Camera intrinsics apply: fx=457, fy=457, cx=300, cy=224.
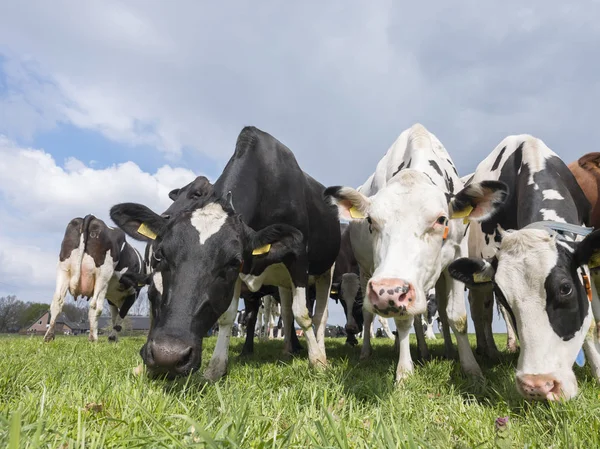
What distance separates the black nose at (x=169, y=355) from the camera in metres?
3.14

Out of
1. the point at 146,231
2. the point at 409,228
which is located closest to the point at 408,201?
the point at 409,228

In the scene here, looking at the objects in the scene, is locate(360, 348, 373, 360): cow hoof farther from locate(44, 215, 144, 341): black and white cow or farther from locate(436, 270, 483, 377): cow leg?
locate(44, 215, 144, 341): black and white cow

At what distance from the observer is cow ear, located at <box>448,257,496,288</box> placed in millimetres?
4293

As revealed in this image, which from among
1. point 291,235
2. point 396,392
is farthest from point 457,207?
point 396,392

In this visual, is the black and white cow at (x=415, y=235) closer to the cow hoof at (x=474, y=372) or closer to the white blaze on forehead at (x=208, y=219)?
the cow hoof at (x=474, y=372)

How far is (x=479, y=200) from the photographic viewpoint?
471cm

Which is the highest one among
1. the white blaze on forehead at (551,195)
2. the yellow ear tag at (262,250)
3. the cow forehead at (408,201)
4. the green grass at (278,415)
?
the white blaze on forehead at (551,195)

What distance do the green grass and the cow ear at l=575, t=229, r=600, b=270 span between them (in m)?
0.99

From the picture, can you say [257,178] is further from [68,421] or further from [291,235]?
[68,421]

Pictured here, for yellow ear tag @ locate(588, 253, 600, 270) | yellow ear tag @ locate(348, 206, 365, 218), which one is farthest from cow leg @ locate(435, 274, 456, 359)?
yellow ear tag @ locate(588, 253, 600, 270)

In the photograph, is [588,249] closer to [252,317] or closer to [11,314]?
[252,317]

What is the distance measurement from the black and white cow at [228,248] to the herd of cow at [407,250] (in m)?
0.01

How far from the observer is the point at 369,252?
267 inches

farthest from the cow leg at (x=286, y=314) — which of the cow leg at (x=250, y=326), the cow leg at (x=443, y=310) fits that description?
the cow leg at (x=443, y=310)
